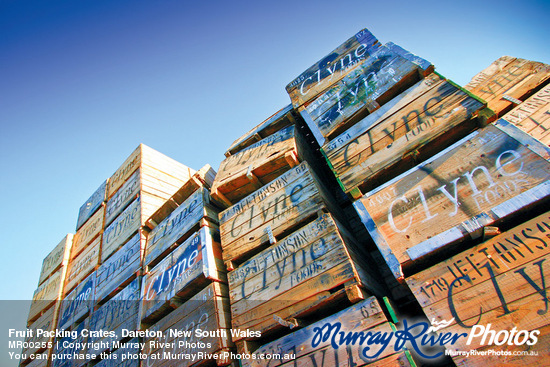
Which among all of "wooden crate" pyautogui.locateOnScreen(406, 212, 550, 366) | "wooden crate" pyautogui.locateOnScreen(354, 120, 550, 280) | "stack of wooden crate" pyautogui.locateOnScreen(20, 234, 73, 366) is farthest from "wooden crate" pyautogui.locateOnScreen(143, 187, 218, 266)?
"stack of wooden crate" pyautogui.locateOnScreen(20, 234, 73, 366)

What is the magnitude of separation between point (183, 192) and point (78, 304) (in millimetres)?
3504

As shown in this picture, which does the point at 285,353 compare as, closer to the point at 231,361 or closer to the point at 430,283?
the point at 231,361

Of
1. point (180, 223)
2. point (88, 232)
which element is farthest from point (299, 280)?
point (88, 232)

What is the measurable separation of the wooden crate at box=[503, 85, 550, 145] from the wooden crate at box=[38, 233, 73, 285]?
9.76 metres

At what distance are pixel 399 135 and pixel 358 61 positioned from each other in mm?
1698

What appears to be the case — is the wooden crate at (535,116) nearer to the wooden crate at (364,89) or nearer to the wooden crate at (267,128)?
the wooden crate at (364,89)

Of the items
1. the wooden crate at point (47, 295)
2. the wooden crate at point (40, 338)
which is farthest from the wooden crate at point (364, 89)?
the wooden crate at point (47, 295)

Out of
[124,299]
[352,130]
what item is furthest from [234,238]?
[124,299]

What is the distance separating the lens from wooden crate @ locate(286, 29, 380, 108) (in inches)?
169

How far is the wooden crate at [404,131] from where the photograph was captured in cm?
284

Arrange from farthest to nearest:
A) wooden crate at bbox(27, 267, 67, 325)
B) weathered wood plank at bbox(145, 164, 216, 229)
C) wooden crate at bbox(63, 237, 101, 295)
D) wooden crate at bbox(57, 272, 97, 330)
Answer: wooden crate at bbox(27, 267, 67, 325)
wooden crate at bbox(63, 237, 101, 295)
wooden crate at bbox(57, 272, 97, 330)
weathered wood plank at bbox(145, 164, 216, 229)

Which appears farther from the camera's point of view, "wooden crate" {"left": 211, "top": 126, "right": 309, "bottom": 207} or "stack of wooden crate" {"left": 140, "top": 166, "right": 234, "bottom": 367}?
"wooden crate" {"left": 211, "top": 126, "right": 309, "bottom": 207}

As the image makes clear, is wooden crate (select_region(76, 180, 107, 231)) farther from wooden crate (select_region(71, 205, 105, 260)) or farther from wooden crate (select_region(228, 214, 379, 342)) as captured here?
wooden crate (select_region(228, 214, 379, 342))

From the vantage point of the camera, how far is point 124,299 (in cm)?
505
